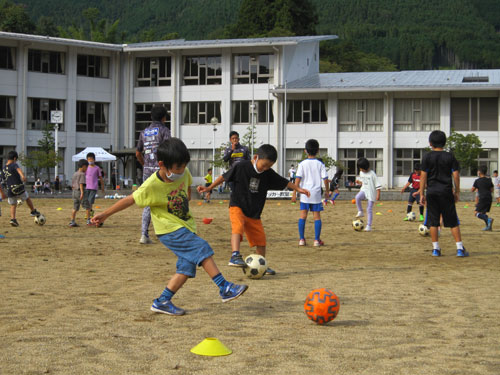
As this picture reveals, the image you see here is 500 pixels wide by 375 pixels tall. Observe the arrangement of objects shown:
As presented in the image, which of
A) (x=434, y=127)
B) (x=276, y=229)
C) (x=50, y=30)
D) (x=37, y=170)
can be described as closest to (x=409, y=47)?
(x=50, y=30)

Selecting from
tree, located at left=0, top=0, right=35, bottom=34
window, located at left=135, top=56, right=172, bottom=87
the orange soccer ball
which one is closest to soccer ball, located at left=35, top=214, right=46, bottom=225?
the orange soccer ball

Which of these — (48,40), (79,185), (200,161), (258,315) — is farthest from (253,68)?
(258,315)

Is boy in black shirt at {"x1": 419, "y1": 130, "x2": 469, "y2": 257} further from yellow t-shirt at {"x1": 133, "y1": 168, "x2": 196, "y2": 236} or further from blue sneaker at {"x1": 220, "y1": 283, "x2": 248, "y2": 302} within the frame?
yellow t-shirt at {"x1": 133, "y1": 168, "x2": 196, "y2": 236}

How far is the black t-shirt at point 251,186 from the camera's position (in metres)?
9.15

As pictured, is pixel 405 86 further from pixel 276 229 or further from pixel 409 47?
pixel 409 47

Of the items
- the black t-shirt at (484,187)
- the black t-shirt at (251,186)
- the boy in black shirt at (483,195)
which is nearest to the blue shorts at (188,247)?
the black t-shirt at (251,186)

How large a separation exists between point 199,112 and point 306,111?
7939 millimetres

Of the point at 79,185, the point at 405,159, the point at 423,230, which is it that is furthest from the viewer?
the point at 405,159

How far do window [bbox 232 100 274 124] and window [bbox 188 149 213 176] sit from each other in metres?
3.18

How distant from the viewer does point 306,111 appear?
5116 centimetres

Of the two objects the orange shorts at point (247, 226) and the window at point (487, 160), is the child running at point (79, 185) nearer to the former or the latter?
the orange shorts at point (247, 226)

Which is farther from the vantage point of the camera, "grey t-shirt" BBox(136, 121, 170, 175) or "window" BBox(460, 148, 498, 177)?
"window" BBox(460, 148, 498, 177)

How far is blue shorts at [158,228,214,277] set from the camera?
255 inches

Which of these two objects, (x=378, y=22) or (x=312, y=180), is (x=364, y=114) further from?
(x=378, y=22)
